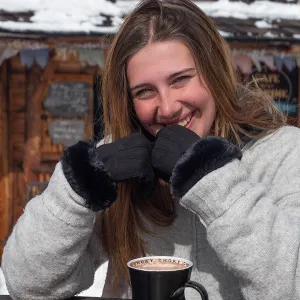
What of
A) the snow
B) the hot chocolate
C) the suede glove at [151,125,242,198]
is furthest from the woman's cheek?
the snow

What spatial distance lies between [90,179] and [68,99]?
557cm

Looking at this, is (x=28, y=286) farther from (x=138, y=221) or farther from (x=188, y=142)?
(x=188, y=142)

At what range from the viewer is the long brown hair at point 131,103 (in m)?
2.14

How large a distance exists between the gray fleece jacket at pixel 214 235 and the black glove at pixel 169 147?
134 millimetres

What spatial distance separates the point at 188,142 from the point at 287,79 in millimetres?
6030

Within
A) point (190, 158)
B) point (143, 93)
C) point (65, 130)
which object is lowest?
point (65, 130)

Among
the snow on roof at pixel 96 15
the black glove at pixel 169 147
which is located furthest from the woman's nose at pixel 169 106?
the snow on roof at pixel 96 15

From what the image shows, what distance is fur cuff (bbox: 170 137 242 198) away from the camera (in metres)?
1.76

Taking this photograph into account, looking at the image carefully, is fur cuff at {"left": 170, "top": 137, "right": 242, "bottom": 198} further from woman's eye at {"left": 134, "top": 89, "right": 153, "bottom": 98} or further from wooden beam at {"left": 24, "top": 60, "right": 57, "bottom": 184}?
wooden beam at {"left": 24, "top": 60, "right": 57, "bottom": 184}

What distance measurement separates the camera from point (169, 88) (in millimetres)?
2080

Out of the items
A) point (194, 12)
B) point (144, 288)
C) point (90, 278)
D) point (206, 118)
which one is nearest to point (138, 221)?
point (90, 278)

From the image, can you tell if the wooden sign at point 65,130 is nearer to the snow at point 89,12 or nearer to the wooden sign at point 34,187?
the wooden sign at point 34,187

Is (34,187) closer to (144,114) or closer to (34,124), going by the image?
(34,124)

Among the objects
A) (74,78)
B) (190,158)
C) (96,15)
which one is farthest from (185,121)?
(74,78)
